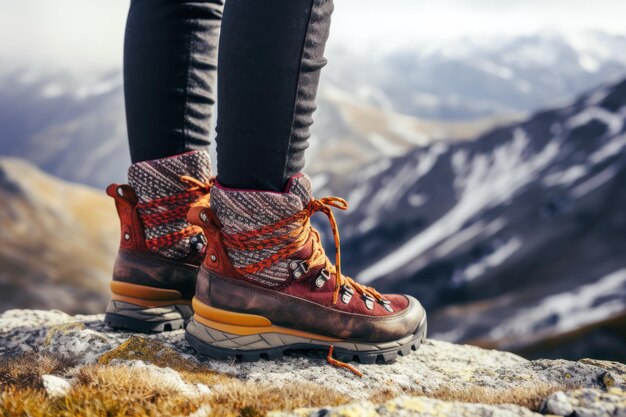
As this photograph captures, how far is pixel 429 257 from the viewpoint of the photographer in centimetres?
10600

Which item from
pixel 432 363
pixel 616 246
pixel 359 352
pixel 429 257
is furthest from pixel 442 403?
pixel 429 257

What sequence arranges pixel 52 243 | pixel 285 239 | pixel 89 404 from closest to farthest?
pixel 89 404 < pixel 285 239 < pixel 52 243

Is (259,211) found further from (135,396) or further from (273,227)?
(135,396)

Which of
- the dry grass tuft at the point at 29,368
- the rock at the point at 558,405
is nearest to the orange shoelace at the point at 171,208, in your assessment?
the dry grass tuft at the point at 29,368

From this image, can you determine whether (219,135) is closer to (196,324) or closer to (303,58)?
(303,58)

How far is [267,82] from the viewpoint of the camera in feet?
10.2

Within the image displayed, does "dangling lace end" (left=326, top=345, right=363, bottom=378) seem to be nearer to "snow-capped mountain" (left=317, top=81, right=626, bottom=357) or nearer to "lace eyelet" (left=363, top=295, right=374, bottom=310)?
"lace eyelet" (left=363, top=295, right=374, bottom=310)

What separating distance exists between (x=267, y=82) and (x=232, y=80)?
0.21 m

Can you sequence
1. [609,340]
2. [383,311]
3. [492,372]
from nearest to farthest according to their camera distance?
[383,311]
[492,372]
[609,340]

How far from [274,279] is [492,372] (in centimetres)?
177

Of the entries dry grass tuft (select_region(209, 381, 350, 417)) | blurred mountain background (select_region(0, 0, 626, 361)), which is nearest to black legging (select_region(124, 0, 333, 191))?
dry grass tuft (select_region(209, 381, 350, 417))

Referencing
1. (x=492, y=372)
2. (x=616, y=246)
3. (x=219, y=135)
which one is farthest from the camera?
(x=616, y=246)

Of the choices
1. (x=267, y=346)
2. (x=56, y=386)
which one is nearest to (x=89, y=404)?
(x=56, y=386)

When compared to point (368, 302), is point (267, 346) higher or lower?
lower
